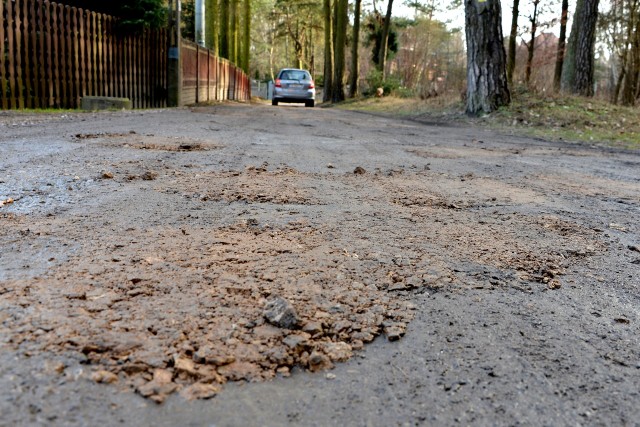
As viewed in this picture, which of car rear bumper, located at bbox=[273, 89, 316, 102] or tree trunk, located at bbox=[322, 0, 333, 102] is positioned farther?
tree trunk, located at bbox=[322, 0, 333, 102]

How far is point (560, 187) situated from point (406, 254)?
248 centimetres

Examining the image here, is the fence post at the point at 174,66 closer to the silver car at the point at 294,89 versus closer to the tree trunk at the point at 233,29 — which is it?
the silver car at the point at 294,89

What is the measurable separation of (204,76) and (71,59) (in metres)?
7.77

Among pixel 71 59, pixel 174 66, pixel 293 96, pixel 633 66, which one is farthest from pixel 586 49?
pixel 71 59

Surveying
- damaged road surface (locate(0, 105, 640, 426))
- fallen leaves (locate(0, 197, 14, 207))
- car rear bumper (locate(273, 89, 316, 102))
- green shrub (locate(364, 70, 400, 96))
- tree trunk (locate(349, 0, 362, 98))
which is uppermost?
tree trunk (locate(349, 0, 362, 98))

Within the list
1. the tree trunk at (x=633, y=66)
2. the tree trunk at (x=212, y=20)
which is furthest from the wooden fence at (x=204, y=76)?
the tree trunk at (x=633, y=66)

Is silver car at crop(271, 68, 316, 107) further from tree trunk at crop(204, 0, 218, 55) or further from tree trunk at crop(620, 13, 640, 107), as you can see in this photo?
tree trunk at crop(620, 13, 640, 107)

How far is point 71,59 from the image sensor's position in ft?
38.2

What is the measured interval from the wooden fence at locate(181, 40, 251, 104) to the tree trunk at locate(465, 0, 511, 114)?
802 cm

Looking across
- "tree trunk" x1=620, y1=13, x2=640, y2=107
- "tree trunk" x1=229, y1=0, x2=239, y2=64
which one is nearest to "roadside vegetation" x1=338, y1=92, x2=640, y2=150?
"tree trunk" x1=620, y1=13, x2=640, y2=107

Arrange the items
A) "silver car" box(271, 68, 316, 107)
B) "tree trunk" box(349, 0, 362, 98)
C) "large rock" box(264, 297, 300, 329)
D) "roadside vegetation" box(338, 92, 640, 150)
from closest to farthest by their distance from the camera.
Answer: "large rock" box(264, 297, 300, 329)
"roadside vegetation" box(338, 92, 640, 150)
"silver car" box(271, 68, 316, 107)
"tree trunk" box(349, 0, 362, 98)

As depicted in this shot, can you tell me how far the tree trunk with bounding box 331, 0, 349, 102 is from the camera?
2679 cm

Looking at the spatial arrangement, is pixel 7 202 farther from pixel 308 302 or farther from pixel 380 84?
pixel 380 84

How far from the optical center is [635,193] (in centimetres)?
427
